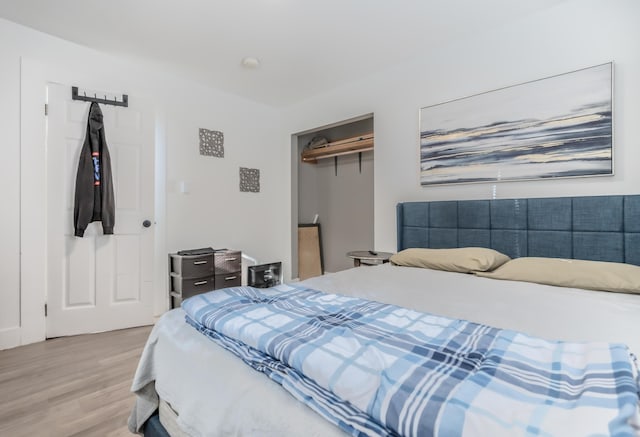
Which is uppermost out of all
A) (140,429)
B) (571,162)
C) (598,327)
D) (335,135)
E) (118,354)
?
(335,135)

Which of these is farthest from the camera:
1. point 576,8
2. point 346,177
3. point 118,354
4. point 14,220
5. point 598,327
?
point 346,177

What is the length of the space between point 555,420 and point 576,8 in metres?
2.67

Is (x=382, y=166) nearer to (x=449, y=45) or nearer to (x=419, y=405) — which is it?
(x=449, y=45)

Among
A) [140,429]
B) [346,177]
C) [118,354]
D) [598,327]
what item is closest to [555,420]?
[598,327]

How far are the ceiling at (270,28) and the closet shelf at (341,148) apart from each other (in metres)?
0.85

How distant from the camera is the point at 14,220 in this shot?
96.8 inches

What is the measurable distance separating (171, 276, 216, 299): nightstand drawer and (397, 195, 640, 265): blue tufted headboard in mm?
1948

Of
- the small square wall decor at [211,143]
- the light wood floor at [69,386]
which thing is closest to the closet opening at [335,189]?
the small square wall decor at [211,143]

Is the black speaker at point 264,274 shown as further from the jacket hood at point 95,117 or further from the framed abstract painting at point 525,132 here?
the jacket hood at point 95,117

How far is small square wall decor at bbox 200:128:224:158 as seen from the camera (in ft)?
11.6

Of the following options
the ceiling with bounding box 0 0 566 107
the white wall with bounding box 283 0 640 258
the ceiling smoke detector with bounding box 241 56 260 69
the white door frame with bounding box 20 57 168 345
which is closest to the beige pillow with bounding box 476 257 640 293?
the white wall with bounding box 283 0 640 258

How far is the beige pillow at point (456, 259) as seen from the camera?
6.75 ft

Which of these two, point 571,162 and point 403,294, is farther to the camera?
point 571,162

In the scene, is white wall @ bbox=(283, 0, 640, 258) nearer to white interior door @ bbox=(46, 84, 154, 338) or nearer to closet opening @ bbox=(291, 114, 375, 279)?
closet opening @ bbox=(291, 114, 375, 279)
